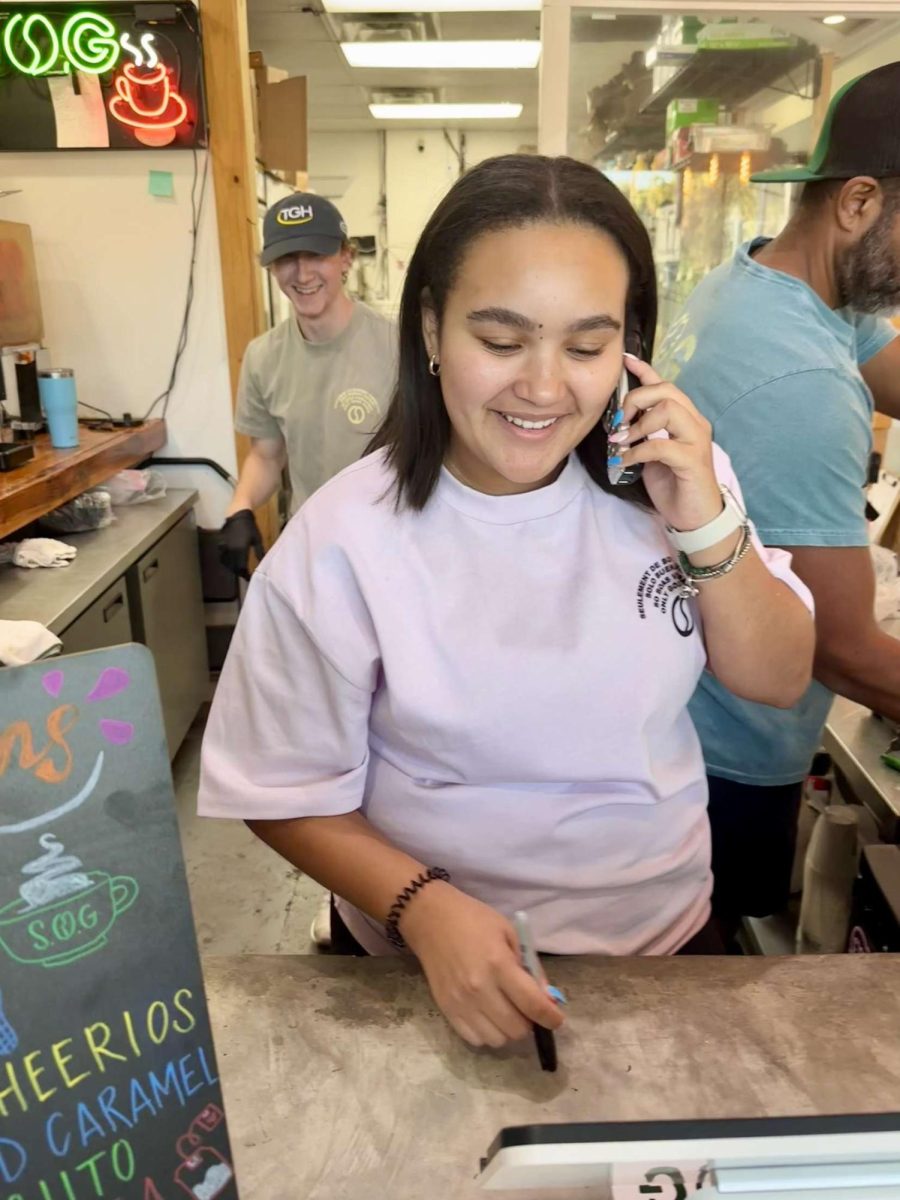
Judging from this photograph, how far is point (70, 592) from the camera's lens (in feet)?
7.46

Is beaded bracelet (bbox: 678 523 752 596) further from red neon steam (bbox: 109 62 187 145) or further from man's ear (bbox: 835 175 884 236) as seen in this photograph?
red neon steam (bbox: 109 62 187 145)

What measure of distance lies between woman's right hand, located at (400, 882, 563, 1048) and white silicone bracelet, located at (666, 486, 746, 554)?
418 mm

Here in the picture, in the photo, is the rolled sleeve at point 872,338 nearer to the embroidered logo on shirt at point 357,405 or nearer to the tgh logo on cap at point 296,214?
the embroidered logo on shirt at point 357,405

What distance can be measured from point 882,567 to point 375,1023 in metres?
1.56

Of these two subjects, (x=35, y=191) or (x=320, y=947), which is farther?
(x=35, y=191)

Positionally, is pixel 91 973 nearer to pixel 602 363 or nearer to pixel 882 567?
pixel 602 363

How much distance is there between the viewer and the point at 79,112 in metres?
3.09

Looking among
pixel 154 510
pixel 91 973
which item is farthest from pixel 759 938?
pixel 154 510

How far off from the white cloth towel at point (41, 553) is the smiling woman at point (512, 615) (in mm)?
1705

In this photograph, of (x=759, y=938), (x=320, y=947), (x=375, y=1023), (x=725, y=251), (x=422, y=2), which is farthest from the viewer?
(x=422, y=2)

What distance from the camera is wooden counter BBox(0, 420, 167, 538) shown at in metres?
2.24

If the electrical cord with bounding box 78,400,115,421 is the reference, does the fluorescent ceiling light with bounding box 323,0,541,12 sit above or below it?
above

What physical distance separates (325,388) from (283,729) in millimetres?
1895

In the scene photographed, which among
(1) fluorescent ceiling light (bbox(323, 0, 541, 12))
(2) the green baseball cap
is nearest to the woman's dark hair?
(2) the green baseball cap
